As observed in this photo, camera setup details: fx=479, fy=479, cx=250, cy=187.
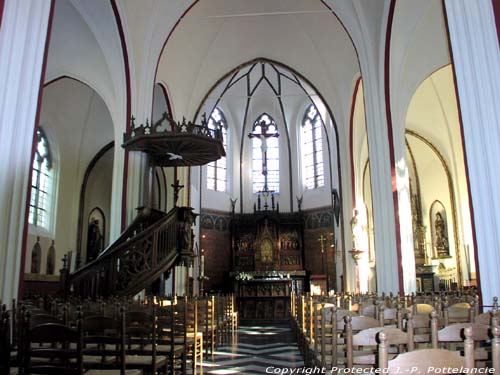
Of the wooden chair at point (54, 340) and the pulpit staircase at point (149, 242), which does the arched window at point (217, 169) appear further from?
the wooden chair at point (54, 340)

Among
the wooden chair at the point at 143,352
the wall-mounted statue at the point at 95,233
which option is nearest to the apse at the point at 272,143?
the wall-mounted statue at the point at 95,233

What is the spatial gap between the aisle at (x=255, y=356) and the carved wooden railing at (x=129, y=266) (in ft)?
6.95

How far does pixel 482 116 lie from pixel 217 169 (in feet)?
61.0

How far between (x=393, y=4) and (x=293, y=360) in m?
7.97

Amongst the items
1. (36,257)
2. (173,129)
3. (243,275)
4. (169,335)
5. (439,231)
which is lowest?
(169,335)

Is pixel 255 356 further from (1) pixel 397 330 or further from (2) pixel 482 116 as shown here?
(1) pixel 397 330

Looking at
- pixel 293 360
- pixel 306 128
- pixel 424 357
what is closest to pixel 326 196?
pixel 306 128

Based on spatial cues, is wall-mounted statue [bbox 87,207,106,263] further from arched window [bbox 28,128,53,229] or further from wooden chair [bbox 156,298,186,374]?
wooden chair [bbox 156,298,186,374]

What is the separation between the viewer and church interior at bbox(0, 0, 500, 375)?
4973 mm

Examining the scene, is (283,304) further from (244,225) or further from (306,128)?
(306,128)

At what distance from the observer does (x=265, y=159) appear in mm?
24484

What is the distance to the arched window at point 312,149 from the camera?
23.2m

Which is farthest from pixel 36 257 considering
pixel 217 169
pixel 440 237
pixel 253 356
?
pixel 440 237

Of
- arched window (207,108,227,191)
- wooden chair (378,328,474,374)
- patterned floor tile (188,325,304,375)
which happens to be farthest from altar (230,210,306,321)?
wooden chair (378,328,474,374)
